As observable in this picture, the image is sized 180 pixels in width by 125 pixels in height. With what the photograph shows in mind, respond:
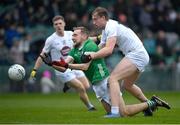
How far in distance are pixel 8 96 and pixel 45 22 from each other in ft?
17.4

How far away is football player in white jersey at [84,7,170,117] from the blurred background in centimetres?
1461

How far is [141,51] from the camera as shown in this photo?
1784cm

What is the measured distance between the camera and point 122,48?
17.9m

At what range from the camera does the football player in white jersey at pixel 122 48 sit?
675 inches

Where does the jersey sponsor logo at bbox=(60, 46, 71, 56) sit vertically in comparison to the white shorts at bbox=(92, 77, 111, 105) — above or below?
above

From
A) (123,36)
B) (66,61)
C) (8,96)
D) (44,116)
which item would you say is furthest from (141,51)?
(8,96)

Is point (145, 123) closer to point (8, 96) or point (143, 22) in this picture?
point (8, 96)

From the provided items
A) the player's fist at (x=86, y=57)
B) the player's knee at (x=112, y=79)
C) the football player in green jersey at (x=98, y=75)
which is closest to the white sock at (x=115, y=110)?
the football player in green jersey at (x=98, y=75)

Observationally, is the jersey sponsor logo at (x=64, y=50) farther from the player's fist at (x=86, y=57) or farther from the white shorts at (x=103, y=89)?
the player's fist at (x=86, y=57)

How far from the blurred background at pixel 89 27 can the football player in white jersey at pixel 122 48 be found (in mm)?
14609

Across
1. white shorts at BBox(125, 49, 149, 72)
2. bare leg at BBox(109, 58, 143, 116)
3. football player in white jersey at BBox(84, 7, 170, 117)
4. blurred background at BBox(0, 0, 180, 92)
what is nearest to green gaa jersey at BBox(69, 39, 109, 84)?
football player in white jersey at BBox(84, 7, 170, 117)

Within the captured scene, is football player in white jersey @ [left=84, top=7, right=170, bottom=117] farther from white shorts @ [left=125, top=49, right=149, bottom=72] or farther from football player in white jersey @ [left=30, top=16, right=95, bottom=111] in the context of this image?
football player in white jersey @ [left=30, top=16, right=95, bottom=111]

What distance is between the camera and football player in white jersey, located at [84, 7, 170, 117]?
17141 mm

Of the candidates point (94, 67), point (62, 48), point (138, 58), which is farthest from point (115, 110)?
point (62, 48)
